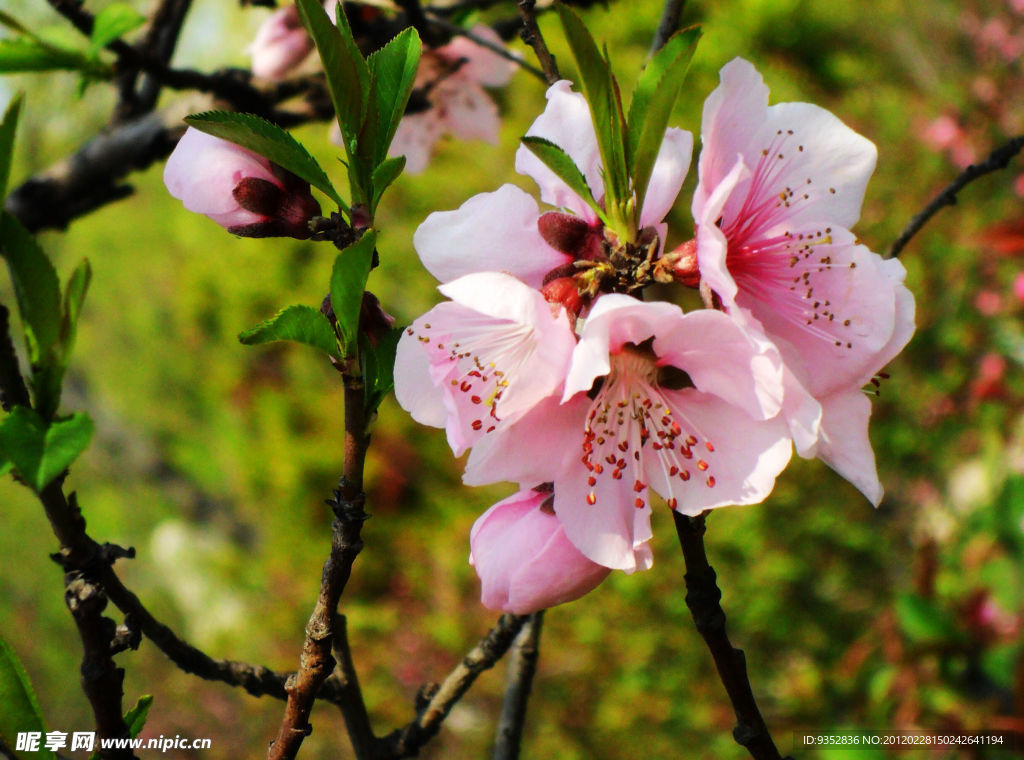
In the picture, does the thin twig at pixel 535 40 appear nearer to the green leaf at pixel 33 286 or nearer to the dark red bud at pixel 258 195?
the dark red bud at pixel 258 195

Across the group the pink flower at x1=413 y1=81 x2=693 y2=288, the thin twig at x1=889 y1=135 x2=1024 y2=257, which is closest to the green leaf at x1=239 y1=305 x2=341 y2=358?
the pink flower at x1=413 y1=81 x2=693 y2=288

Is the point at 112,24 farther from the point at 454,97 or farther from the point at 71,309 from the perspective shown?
the point at 71,309

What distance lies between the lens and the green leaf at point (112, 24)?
1003mm

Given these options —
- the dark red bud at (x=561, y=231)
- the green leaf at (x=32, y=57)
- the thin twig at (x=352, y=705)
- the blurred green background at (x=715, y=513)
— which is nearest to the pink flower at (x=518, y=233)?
the dark red bud at (x=561, y=231)

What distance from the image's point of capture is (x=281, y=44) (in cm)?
120

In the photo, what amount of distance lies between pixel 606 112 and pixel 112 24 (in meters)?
0.77

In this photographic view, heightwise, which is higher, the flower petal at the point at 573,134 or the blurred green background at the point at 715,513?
the flower petal at the point at 573,134

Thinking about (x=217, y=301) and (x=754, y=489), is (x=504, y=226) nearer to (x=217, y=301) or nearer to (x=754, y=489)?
(x=754, y=489)

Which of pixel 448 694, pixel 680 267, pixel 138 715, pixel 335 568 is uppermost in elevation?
pixel 680 267

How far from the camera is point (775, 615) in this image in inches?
125

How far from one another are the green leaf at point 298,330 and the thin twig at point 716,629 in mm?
255

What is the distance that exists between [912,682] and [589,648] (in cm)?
126

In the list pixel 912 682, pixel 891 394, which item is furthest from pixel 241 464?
pixel 912 682

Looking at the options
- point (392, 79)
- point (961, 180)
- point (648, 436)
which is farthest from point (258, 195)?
point (961, 180)
